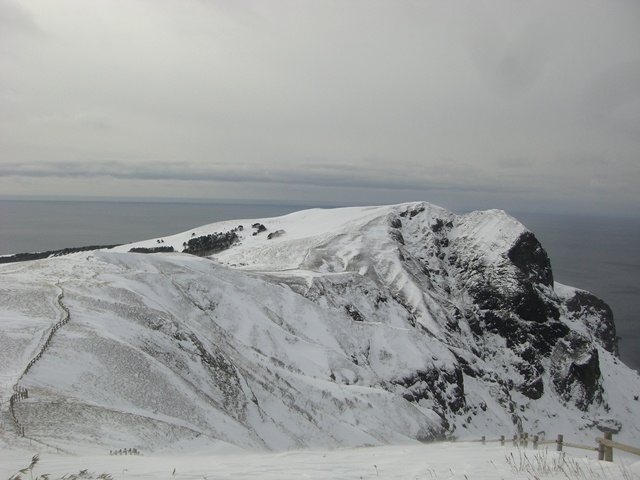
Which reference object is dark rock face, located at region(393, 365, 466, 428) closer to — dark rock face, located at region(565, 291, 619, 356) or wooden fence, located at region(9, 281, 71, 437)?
wooden fence, located at region(9, 281, 71, 437)

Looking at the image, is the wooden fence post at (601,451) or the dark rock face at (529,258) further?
the dark rock face at (529,258)

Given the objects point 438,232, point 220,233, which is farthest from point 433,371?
point 220,233

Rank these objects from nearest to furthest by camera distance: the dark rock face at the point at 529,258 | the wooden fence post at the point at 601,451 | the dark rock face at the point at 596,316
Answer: the wooden fence post at the point at 601,451 → the dark rock face at the point at 529,258 → the dark rock face at the point at 596,316

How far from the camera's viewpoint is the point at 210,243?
99250 mm

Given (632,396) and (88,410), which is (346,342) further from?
(632,396)

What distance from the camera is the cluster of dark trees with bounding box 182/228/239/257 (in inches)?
3809

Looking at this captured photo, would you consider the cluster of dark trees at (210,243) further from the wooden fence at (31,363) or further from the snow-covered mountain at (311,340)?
the wooden fence at (31,363)

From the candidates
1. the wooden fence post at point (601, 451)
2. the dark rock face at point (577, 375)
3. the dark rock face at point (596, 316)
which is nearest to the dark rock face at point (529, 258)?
the dark rock face at point (577, 375)

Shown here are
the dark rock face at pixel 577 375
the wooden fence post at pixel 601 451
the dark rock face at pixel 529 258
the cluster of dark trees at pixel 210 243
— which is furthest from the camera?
the cluster of dark trees at pixel 210 243

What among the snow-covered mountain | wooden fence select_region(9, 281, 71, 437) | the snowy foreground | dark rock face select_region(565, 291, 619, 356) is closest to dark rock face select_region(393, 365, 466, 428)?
the snow-covered mountain

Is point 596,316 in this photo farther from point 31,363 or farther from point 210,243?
point 31,363

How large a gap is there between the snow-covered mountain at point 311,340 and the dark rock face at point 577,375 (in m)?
Answer: 0.24

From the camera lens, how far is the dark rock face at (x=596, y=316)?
320 feet

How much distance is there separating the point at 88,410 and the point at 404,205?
90660 millimetres
